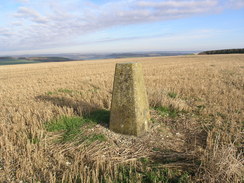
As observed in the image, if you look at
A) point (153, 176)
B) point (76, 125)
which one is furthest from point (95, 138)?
point (153, 176)

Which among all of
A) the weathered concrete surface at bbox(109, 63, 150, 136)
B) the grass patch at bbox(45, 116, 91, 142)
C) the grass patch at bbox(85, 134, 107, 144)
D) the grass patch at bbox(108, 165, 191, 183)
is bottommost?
the grass patch at bbox(108, 165, 191, 183)

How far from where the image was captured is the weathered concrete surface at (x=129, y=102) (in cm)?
415

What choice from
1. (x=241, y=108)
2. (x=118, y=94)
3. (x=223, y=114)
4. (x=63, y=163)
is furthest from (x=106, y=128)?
(x=241, y=108)

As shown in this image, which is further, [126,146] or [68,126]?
[68,126]

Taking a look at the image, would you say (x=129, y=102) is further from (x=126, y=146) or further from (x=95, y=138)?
(x=95, y=138)

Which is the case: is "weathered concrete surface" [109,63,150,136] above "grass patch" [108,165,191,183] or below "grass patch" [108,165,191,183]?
above

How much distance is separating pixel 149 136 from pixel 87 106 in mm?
2720

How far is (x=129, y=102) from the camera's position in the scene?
4176 mm

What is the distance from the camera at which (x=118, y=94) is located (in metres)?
4.28

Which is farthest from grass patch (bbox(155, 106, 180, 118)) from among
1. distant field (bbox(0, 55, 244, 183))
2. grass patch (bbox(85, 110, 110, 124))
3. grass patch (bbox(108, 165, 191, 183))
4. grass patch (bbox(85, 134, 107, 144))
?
grass patch (bbox(108, 165, 191, 183))

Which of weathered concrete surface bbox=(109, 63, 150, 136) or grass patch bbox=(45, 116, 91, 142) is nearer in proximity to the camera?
weathered concrete surface bbox=(109, 63, 150, 136)

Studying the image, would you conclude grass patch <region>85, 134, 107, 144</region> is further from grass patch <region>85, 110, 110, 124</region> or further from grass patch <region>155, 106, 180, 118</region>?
grass patch <region>155, 106, 180, 118</region>

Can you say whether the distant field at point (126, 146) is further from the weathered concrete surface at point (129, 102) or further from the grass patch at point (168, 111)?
the weathered concrete surface at point (129, 102)

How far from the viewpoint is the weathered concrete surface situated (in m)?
4.15
